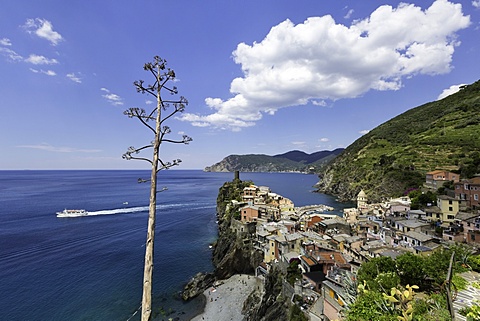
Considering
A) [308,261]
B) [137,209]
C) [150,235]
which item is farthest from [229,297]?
[137,209]

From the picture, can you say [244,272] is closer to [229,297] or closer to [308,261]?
[229,297]

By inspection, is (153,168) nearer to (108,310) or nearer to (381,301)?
(381,301)

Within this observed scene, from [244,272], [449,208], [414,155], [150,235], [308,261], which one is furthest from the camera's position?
[414,155]

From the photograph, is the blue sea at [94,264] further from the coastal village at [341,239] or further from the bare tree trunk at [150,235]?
the bare tree trunk at [150,235]

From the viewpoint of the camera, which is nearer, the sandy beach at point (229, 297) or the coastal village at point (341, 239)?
the coastal village at point (341, 239)

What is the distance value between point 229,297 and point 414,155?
79013mm

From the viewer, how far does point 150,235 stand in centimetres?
527

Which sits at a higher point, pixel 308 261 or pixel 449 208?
pixel 449 208

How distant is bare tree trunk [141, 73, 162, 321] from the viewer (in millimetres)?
4777

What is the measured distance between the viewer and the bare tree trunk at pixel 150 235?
4777 mm

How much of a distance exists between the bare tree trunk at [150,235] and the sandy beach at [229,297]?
78.9ft

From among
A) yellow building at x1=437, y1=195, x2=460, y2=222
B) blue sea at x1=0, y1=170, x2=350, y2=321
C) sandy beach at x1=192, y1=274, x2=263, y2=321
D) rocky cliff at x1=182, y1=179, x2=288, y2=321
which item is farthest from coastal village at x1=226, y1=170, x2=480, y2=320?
blue sea at x1=0, y1=170, x2=350, y2=321

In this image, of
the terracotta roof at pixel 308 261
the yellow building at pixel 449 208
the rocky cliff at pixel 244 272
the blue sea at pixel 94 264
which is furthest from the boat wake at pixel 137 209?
the yellow building at pixel 449 208

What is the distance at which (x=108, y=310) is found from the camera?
2545 centimetres
